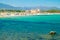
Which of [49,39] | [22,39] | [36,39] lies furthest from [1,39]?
[49,39]

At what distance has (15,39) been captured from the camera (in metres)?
21.5

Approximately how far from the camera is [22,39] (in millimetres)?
21703

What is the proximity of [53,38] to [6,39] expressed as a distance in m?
4.96

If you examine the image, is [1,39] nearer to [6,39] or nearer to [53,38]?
[6,39]

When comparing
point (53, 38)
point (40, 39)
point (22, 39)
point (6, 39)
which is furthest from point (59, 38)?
point (6, 39)

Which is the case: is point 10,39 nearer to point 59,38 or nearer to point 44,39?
point 44,39

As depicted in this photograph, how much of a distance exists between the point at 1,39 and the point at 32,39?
324 cm

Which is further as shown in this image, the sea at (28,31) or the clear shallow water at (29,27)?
the clear shallow water at (29,27)

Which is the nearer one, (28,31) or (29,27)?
(28,31)

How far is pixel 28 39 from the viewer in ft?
70.4

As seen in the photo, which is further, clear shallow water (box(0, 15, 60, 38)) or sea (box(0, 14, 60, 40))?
clear shallow water (box(0, 15, 60, 38))

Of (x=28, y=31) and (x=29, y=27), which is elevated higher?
(x=28, y=31)

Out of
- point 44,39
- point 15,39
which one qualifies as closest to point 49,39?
point 44,39

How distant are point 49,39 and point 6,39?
447cm
